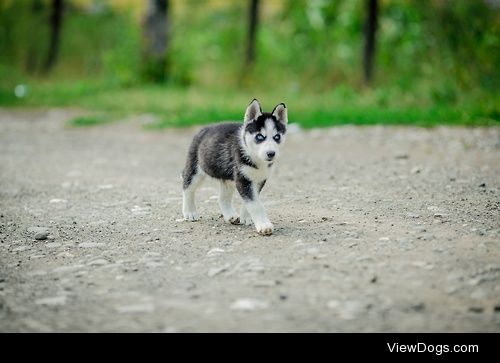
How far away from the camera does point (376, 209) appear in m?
7.05

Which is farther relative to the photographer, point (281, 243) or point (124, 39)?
point (124, 39)

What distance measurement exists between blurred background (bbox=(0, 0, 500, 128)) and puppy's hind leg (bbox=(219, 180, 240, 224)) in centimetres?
560

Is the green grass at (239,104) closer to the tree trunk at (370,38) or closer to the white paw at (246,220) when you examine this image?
the tree trunk at (370,38)

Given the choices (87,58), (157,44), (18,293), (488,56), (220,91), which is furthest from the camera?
(87,58)

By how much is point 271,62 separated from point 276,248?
13151 mm

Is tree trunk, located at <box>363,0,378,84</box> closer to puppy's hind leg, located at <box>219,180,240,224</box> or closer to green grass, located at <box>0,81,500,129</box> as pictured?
green grass, located at <box>0,81,500,129</box>

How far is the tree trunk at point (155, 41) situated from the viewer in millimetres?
18141

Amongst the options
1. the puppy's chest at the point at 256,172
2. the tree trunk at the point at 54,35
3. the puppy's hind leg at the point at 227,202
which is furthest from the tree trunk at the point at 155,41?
the puppy's chest at the point at 256,172

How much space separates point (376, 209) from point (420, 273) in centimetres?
214

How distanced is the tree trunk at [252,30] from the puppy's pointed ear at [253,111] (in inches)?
470

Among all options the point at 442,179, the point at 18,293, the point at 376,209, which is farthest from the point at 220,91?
the point at 18,293

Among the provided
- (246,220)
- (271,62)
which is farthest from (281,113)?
(271,62)

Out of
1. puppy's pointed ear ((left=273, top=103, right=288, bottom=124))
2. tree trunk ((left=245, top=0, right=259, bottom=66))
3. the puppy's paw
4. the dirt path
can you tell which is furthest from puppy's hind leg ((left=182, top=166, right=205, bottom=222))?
tree trunk ((left=245, top=0, right=259, bottom=66))
